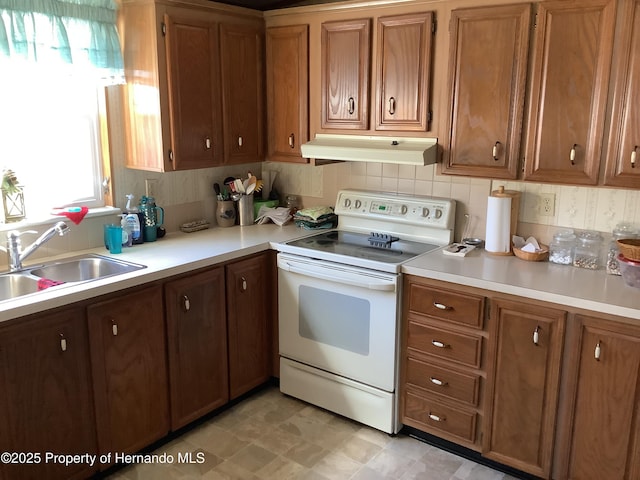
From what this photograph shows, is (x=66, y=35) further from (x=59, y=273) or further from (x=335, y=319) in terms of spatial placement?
(x=335, y=319)

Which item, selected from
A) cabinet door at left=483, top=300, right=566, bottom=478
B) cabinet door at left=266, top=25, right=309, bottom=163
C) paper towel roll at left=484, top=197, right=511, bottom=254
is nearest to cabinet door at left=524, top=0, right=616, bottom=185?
paper towel roll at left=484, top=197, right=511, bottom=254

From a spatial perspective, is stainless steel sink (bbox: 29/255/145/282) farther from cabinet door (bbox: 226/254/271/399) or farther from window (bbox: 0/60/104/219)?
cabinet door (bbox: 226/254/271/399)

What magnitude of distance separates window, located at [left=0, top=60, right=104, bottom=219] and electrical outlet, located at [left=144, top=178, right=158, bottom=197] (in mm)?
250

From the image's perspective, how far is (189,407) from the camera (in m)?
2.83

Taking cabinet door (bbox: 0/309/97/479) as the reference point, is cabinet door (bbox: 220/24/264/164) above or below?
above

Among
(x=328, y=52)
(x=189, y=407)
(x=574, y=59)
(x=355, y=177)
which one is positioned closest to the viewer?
(x=574, y=59)


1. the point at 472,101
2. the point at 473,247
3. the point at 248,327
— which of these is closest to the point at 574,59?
the point at 472,101

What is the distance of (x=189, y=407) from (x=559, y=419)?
1.73 metres

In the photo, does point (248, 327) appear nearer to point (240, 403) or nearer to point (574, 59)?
point (240, 403)

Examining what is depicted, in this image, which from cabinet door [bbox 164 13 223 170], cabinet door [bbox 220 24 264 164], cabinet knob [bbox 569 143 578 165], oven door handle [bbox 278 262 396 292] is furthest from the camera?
cabinet door [bbox 220 24 264 164]

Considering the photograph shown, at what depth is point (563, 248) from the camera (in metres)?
2.67

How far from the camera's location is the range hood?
2.73 meters

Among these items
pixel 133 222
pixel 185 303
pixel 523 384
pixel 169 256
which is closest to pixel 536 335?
pixel 523 384

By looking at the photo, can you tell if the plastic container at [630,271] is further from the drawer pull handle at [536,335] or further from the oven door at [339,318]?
the oven door at [339,318]
